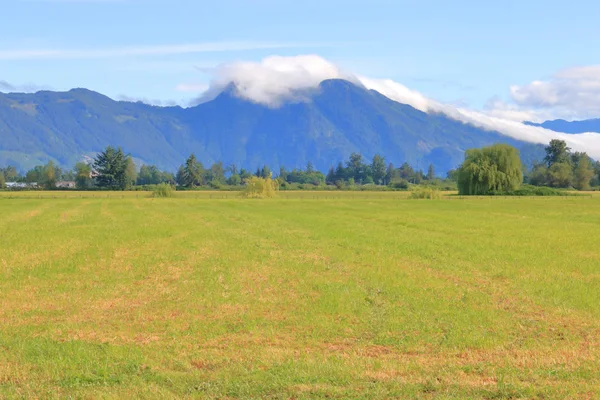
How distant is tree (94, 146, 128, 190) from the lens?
616 feet

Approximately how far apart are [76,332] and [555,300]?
1233 cm

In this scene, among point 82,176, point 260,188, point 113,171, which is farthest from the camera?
point 82,176

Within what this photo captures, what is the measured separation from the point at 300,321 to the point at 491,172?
118022mm

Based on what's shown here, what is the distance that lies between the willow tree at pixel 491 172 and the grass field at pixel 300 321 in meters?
99.6

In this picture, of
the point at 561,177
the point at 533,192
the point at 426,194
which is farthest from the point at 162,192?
the point at 561,177

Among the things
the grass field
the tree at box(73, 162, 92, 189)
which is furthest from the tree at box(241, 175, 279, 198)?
the grass field

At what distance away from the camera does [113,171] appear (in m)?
188

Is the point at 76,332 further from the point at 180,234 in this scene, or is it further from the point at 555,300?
the point at 180,234

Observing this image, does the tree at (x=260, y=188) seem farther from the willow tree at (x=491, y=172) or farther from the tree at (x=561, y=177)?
the tree at (x=561, y=177)

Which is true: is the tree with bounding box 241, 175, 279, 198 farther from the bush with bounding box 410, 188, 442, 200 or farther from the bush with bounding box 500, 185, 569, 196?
the bush with bounding box 500, 185, 569, 196

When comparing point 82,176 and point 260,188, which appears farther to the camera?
point 82,176

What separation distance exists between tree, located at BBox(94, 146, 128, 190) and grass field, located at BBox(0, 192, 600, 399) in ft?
533

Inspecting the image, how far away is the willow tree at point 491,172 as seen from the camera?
418 feet

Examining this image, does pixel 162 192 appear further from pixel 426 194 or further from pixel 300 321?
pixel 300 321
